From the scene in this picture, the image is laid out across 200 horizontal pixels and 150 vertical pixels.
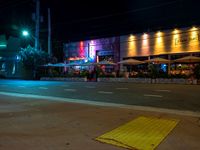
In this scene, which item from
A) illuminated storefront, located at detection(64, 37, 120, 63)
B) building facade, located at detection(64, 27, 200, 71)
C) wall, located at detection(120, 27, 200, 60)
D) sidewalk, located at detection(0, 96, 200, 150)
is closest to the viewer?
sidewalk, located at detection(0, 96, 200, 150)

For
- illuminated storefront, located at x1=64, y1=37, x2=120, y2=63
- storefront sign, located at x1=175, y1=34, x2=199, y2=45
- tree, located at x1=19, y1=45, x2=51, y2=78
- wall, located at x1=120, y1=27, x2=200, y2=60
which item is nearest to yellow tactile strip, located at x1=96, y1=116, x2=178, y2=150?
storefront sign, located at x1=175, y1=34, x2=199, y2=45

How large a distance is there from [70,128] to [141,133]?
185cm

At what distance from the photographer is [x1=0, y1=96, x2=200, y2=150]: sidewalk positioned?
5.62 metres

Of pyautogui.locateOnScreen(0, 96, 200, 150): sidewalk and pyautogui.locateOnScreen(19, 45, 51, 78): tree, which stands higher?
pyautogui.locateOnScreen(19, 45, 51, 78): tree

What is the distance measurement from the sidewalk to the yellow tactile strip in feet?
0.65

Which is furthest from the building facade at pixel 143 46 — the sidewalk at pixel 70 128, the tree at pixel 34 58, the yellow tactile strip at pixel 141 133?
the yellow tactile strip at pixel 141 133

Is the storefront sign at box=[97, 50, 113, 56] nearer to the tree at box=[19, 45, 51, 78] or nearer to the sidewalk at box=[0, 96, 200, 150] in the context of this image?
the tree at box=[19, 45, 51, 78]

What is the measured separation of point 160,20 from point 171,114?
90.5 feet

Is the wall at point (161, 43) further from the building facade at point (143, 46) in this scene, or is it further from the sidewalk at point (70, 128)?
the sidewalk at point (70, 128)

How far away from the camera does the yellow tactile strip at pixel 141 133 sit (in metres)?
5.70

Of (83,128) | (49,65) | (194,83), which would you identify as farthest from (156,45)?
(83,128)

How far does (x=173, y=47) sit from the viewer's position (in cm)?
3209

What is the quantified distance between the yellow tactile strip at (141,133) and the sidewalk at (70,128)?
7.8 inches

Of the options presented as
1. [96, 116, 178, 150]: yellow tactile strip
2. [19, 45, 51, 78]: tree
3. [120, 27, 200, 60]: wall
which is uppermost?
[120, 27, 200, 60]: wall
